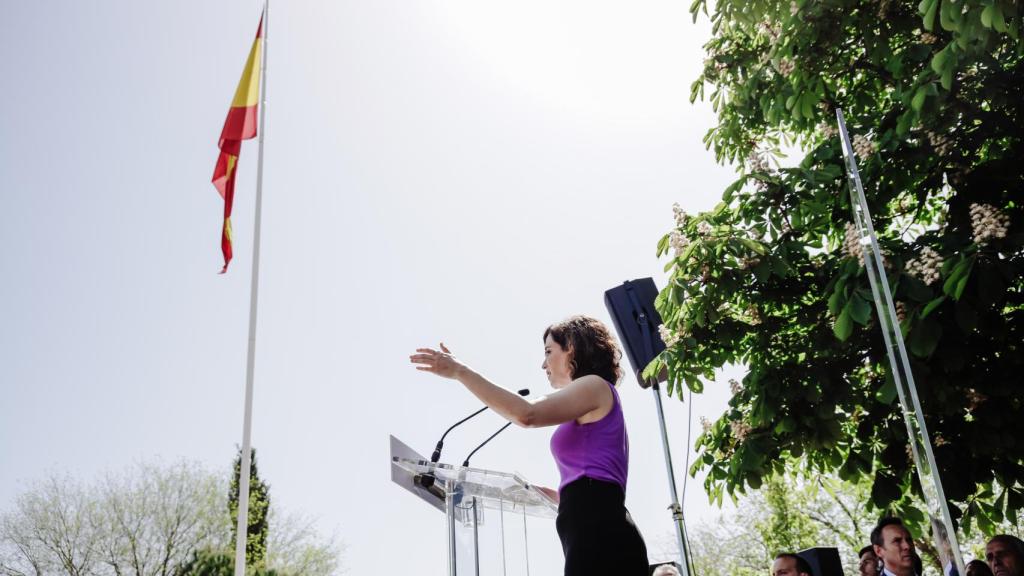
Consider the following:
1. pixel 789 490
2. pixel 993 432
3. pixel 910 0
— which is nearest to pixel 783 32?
pixel 910 0

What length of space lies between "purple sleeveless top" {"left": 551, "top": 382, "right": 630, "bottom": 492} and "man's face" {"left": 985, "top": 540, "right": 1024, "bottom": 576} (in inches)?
107

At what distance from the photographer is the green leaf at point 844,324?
3275 mm

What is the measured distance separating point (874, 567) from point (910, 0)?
4.79 m

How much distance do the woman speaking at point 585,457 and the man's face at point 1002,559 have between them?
8.97 feet

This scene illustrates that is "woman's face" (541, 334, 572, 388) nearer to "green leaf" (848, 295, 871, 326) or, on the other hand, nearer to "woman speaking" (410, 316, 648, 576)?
"woman speaking" (410, 316, 648, 576)

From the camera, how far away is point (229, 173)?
5.52 metres

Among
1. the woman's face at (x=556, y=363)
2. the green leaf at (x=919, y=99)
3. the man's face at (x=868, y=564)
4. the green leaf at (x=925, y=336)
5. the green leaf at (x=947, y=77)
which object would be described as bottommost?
the man's face at (x=868, y=564)

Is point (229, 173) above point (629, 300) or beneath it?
above

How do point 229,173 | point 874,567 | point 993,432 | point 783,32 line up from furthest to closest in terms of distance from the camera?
point 874,567 < point 229,173 < point 783,32 < point 993,432

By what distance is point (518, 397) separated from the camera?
1833 millimetres

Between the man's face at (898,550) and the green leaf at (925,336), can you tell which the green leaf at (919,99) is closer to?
the green leaf at (925,336)

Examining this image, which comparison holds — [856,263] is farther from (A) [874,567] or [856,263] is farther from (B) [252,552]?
(B) [252,552]

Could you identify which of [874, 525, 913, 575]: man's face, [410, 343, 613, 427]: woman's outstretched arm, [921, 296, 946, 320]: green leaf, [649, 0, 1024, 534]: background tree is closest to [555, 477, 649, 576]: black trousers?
[410, 343, 613, 427]: woman's outstretched arm

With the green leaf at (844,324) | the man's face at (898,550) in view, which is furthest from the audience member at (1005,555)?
the green leaf at (844,324)
